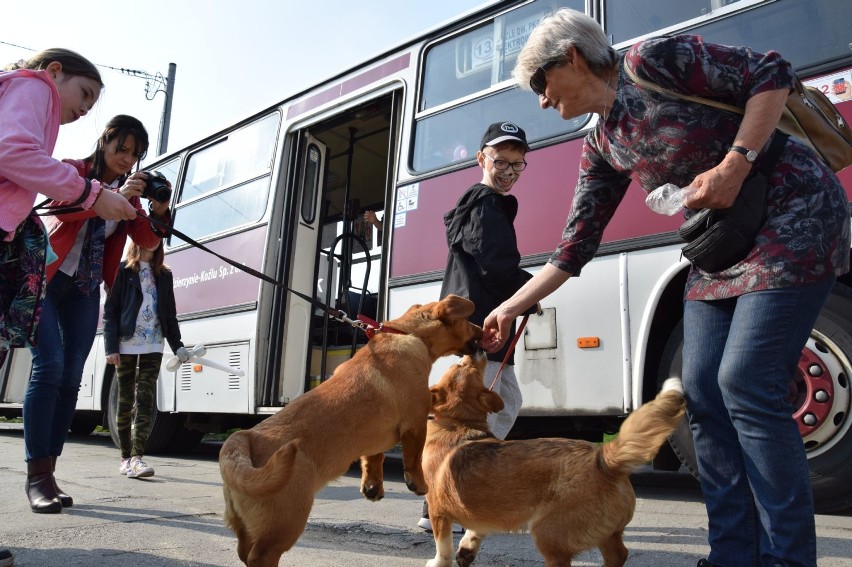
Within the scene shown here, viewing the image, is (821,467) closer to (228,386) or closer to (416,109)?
(416,109)

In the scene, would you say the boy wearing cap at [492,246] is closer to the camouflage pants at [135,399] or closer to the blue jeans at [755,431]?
the blue jeans at [755,431]

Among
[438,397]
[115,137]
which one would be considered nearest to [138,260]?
[115,137]

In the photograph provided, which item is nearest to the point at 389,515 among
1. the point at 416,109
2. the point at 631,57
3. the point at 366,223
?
the point at 631,57

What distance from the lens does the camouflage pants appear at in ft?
15.8

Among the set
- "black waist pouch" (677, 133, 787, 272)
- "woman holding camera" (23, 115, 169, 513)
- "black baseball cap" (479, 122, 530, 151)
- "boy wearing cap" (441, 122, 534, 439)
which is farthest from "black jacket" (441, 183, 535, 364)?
"woman holding camera" (23, 115, 169, 513)

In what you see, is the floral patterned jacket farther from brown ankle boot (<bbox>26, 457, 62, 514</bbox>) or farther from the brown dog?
brown ankle boot (<bbox>26, 457, 62, 514</bbox>)

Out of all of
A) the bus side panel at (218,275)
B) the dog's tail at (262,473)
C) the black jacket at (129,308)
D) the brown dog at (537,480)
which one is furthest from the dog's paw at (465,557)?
the bus side panel at (218,275)

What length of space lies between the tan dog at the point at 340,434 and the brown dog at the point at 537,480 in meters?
0.16

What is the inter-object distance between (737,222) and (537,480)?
1055 millimetres

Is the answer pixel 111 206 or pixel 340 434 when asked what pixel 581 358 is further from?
pixel 111 206

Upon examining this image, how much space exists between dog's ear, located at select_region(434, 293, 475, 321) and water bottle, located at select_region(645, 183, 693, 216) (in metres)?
1.21

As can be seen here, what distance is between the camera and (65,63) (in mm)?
2488

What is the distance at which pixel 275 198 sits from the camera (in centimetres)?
582

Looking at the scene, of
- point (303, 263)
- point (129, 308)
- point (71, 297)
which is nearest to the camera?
point (71, 297)
